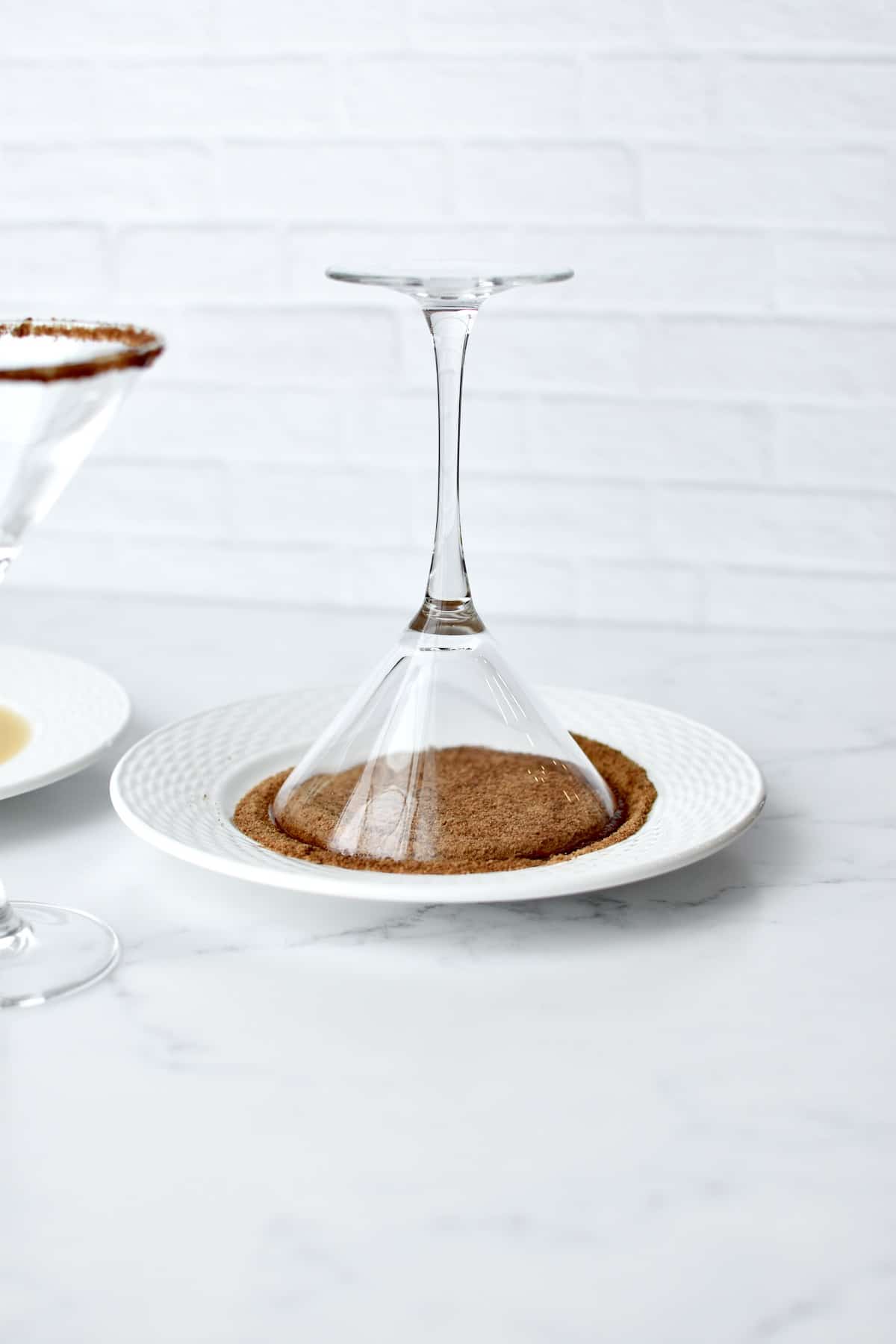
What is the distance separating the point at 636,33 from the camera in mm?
1095

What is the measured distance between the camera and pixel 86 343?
1.98 feet

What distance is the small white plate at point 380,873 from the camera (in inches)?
23.5

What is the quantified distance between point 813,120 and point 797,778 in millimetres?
520

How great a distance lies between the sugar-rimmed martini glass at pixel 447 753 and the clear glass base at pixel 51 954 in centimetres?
10

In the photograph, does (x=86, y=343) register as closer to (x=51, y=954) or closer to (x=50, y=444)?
(x=50, y=444)

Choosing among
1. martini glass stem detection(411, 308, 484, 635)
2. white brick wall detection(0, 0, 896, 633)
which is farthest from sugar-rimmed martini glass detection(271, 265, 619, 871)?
white brick wall detection(0, 0, 896, 633)

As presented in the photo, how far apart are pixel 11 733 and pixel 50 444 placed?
320mm

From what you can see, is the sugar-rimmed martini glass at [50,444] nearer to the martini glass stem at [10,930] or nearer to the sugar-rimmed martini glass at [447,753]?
the martini glass stem at [10,930]

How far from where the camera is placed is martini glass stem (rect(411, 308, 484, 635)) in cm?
66

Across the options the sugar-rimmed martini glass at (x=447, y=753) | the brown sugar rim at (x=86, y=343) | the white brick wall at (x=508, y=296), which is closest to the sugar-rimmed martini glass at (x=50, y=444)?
the brown sugar rim at (x=86, y=343)

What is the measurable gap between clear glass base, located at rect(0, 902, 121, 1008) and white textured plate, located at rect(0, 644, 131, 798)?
86 mm

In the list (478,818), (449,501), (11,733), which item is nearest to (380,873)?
(478,818)

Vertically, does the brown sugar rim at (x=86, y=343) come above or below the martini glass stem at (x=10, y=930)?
above

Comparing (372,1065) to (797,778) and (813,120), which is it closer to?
(797,778)
